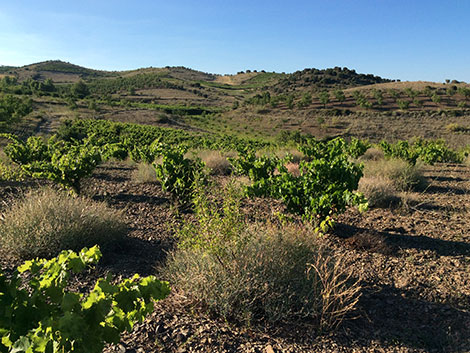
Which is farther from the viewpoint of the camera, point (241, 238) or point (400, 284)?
point (400, 284)

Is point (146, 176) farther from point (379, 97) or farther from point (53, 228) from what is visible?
point (379, 97)

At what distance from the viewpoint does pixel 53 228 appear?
4.48 metres

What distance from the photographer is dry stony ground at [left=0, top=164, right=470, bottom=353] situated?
9.57 feet

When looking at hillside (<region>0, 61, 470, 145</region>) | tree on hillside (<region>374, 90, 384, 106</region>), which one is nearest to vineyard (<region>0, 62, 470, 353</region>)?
hillside (<region>0, 61, 470, 145</region>)

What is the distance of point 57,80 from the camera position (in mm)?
110250

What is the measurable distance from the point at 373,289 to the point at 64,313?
356 cm

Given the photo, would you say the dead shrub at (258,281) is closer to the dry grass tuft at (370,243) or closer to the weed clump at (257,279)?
the weed clump at (257,279)

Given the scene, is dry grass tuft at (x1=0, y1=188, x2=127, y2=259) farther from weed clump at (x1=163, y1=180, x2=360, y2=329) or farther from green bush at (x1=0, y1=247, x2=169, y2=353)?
green bush at (x1=0, y1=247, x2=169, y2=353)

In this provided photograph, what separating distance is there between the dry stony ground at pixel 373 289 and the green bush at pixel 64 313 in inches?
41.6

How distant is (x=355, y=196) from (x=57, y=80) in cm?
12799

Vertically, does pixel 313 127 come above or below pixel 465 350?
above

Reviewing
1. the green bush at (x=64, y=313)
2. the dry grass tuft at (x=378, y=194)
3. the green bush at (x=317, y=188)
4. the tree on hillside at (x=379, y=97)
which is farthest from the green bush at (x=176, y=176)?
the tree on hillside at (x=379, y=97)

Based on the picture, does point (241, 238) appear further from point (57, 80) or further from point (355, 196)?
point (57, 80)

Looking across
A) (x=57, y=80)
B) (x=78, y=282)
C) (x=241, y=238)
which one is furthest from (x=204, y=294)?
(x=57, y=80)
